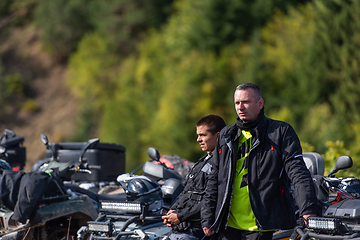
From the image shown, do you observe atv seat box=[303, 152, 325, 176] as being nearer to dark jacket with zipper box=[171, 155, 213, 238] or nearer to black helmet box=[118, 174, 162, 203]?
Result: dark jacket with zipper box=[171, 155, 213, 238]

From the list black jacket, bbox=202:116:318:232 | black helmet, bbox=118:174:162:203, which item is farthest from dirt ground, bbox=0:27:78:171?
black jacket, bbox=202:116:318:232

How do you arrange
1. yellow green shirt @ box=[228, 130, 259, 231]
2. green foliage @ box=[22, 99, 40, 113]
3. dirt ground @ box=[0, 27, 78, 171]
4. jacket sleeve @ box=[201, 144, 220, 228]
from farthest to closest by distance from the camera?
green foliage @ box=[22, 99, 40, 113], dirt ground @ box=[0, 27, 78, 171], jacket sleeve @ box=[201, 144, 220, 228], yellow green shirt @ box=[228, 130, 259, 231]

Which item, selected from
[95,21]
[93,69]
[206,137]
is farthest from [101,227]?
[95,21]

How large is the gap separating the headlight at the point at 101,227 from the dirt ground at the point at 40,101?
36422 millimetres

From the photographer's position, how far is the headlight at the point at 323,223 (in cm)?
304

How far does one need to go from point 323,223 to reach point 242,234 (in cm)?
59

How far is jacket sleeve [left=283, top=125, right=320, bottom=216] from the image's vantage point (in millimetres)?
3006

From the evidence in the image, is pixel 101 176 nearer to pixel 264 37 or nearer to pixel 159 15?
pixel 264 37

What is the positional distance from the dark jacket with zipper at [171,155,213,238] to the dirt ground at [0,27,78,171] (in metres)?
37.0

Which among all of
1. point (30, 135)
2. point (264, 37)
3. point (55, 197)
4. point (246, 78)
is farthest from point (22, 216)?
point (30, 135)

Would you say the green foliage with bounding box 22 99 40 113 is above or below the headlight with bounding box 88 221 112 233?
above

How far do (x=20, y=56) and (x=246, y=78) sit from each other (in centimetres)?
3193

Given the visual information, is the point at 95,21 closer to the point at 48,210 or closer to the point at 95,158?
the point at 95,158

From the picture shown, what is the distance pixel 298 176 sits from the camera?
10.1 feet
